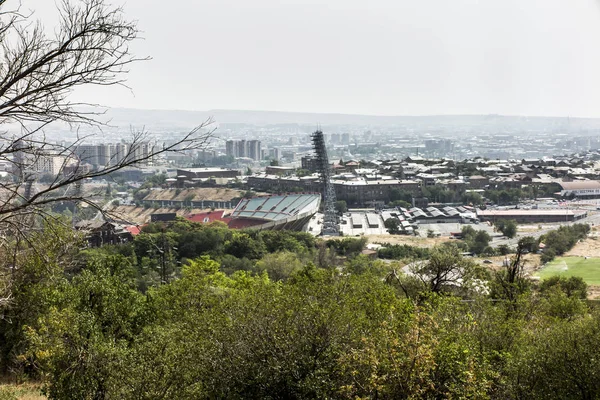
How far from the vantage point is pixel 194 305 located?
8.49 meters

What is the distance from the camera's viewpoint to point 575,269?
74.8 feet

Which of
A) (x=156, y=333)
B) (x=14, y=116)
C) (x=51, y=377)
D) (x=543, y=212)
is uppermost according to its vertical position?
(x=14, y=116)

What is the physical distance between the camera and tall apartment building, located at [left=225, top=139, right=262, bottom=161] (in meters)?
94.9

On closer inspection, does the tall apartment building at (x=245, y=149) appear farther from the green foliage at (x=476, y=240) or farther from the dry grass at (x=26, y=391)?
the dry grass at (x=26, y=391)

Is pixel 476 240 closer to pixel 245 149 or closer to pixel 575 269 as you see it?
pixel 575 269

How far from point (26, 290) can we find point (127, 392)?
4.00 m

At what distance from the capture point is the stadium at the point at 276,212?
33.7 metres

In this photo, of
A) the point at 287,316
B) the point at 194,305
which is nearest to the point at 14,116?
the point at 287,316

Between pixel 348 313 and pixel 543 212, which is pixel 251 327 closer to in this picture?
pixel 348 313

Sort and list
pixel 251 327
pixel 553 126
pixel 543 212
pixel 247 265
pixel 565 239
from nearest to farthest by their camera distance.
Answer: pixel 251 327
pixel 247 265
pixel 565 239
pixel 543 212
pixel 553 126

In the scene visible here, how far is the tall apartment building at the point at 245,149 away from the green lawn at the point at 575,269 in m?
72.0

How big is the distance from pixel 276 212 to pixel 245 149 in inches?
2369

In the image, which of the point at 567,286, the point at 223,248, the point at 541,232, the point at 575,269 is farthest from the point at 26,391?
the point at 541,232

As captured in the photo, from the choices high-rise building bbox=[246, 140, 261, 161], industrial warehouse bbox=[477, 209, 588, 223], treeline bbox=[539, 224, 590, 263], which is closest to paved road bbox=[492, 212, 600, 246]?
industrial warehouse bbox=[477, 209, 588, 223]
